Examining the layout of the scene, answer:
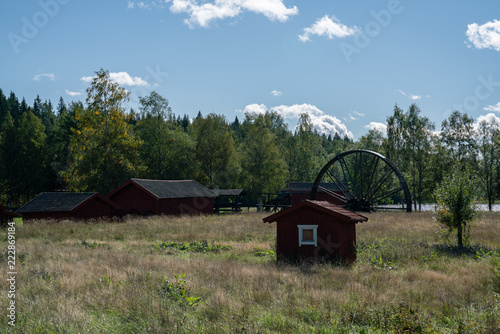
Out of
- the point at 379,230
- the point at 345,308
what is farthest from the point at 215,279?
the point at 379,230

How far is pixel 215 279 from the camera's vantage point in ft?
35.9

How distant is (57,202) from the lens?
3003cm

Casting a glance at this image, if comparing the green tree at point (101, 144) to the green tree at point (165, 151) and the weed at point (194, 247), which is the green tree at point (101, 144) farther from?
the weed at point (194, 247)

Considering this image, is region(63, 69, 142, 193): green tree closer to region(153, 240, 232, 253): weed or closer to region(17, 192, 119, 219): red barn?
region(17, 192, 119, 219): red barn

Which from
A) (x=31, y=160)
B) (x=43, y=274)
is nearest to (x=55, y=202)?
(x=43, y=274)

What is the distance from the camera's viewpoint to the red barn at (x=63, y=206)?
95.5 ft

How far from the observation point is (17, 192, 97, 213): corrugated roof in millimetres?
29016

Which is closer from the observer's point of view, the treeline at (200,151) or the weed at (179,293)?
the weed at (179,293)

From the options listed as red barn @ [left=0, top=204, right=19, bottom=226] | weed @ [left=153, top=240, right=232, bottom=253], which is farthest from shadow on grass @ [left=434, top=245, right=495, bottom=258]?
red barn @ [left=0, top=204, right=19, bottom=226]

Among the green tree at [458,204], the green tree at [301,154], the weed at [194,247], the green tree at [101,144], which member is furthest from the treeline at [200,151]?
the green tree at [458,204]

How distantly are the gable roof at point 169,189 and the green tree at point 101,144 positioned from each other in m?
5.74

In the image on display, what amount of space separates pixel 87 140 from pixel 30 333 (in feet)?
125

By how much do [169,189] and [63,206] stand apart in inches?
434

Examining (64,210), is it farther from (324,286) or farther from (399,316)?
(399,316)
